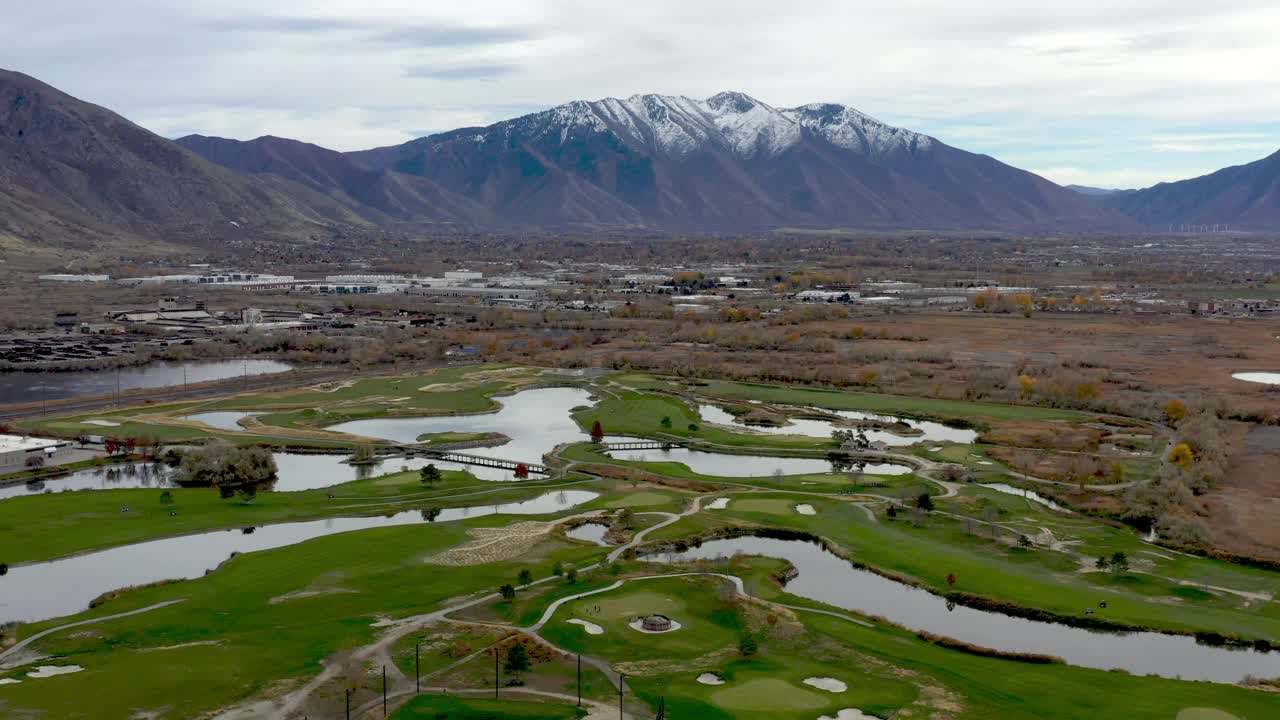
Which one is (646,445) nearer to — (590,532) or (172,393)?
(590,532)

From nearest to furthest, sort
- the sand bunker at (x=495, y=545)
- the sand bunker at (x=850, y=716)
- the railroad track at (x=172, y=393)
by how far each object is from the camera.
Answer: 1. the sand bunker at (x=850, y=716)
2. the sand bunker at (x=495, y=545)
3. the railroad track at (x=172, y=393)

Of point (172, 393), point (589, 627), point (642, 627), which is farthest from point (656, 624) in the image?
point (172, 393)

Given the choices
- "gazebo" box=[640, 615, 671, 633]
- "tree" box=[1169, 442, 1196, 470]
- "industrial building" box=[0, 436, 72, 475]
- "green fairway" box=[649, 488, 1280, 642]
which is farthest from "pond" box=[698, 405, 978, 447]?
"industrial building" box=[0, 436, 72, 475]

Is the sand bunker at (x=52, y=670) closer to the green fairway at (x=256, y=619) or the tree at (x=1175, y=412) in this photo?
the green fairway at (x=256, y=619)

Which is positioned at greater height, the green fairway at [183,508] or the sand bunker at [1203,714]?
the green fairway at [183,508]

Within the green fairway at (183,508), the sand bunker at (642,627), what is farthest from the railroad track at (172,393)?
the sand bunker at (642,627)

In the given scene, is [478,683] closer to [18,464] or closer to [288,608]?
[288,608]
